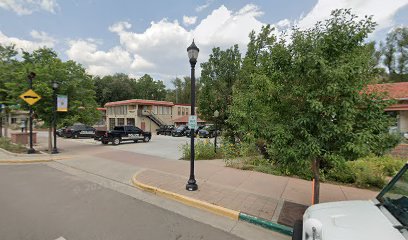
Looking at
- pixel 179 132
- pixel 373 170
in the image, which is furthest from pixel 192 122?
pixel 179 132

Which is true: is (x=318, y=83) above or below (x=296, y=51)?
below

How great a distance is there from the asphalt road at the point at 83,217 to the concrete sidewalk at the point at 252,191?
1079mm

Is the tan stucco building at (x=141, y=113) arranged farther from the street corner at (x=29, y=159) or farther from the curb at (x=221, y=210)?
the curb at (x=221, y=210)

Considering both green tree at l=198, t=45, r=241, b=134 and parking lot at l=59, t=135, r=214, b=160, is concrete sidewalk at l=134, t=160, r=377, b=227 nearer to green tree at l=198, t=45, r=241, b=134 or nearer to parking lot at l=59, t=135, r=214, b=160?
parking lot at l=59, t=135, r=214, b=160

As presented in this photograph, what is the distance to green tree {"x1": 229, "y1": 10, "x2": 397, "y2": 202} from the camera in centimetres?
350

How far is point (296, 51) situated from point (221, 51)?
410 inches

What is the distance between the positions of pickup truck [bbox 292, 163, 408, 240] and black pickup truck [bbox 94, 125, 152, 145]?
18.0 metres

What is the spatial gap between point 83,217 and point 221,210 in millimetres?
3086

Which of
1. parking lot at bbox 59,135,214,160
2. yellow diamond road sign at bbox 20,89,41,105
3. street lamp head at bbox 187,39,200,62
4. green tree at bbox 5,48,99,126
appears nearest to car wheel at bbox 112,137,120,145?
parking lot at bbox 59,135,214,160

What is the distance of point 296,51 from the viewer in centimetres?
399

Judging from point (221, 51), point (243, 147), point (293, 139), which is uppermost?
point (221, 51)

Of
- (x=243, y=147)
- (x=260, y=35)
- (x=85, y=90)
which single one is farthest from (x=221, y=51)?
(x=85, y=90)

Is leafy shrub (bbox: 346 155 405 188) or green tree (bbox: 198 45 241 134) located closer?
leafy shrub (bbox: 346 155 405 188)

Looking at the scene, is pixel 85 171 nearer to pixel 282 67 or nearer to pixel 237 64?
pixel 282 67
